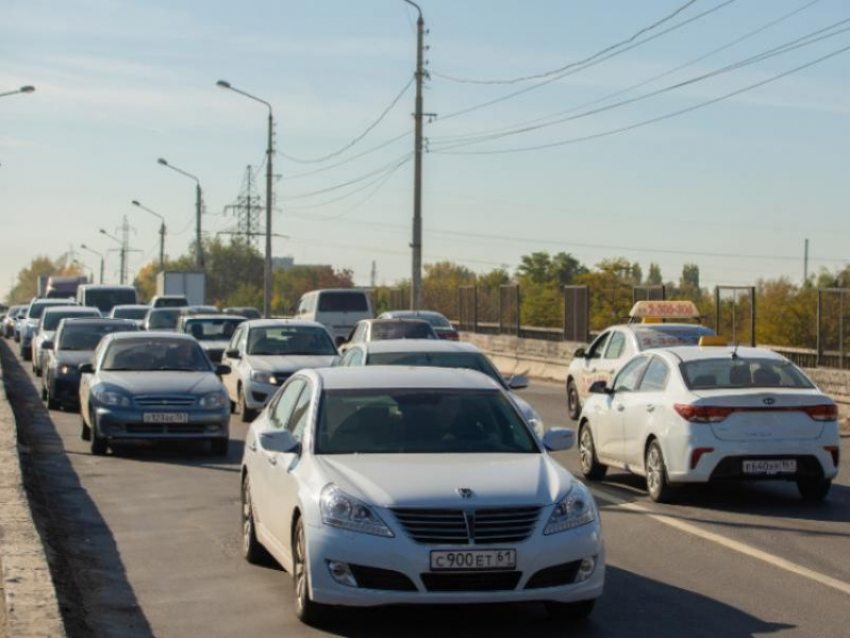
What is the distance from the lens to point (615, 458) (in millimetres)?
15734

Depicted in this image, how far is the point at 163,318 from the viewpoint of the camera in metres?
42.2

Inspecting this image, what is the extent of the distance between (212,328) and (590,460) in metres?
17.0

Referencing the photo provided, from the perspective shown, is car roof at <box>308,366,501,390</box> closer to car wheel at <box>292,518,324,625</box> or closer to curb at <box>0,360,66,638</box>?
car wheel at <box>292,518,324,625</box>

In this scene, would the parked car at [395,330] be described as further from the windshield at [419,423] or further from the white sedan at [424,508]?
the white sedan at [424,508]

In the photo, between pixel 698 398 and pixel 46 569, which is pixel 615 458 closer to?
pixel 698 398

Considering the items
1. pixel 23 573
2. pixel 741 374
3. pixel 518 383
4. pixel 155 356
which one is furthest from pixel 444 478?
pixel 155 356

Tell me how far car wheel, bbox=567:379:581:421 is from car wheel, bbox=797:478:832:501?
418 inches

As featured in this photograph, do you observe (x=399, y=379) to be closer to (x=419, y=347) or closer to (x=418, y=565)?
(x=418, y=565)

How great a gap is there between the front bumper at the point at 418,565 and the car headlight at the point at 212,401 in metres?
10.9

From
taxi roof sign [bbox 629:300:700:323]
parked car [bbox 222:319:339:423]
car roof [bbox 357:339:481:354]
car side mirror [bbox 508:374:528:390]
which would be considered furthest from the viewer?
taxi roof sign [bbox 629:300:700:323]

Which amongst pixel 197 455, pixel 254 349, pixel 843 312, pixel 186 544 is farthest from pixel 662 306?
pixel 186 544

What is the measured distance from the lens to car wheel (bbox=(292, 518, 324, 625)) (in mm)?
8477

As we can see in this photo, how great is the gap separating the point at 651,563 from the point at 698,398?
348cm

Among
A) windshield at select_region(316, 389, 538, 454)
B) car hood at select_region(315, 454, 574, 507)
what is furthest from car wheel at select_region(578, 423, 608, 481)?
car hood at select_region(315, 454, 574, 507)
